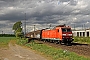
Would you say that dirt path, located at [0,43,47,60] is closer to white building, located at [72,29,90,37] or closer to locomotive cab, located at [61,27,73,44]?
locomotive cab, located at [61,27,73,44]

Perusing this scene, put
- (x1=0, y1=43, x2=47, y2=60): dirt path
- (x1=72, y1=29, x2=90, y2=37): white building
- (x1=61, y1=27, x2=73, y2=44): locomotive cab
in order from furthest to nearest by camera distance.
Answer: (x1=72, y1=29, x2=90, y2=37): white building < (x1=61, y1=27, x2=73, y2=44): locomotive cab < (x1=0, y1=43, x2=47, y2=60): dirt path

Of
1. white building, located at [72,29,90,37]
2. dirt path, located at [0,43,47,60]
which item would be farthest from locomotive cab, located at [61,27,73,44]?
white building, located at [72,29,90,37]

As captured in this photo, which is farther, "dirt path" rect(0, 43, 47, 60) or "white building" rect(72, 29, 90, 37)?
"white building" rect(72, 29, 90, 37)

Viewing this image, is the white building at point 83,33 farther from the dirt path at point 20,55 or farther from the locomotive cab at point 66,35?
the dirt path at point 20,55

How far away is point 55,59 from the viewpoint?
55.3ft

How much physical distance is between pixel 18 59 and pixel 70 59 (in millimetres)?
4178

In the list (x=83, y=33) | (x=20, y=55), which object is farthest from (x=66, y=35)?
(x=83, y=33)

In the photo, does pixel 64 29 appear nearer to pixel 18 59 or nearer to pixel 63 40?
pixel 63 40

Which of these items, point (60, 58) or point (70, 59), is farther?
point (60, 58)

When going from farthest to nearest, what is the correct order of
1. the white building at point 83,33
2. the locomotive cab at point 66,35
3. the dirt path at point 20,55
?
the white building at point 83,33 → the locomotive cab at point 66,35 → the dirt path at point 20,55

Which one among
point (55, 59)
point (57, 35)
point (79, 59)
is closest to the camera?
point (79, 59)

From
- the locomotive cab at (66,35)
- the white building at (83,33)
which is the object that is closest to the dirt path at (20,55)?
the locomotive cab at (66,35)

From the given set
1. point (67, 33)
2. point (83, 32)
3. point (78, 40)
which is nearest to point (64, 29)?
point (67, 33)

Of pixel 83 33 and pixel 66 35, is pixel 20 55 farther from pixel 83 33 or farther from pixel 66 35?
pixel 83 33
